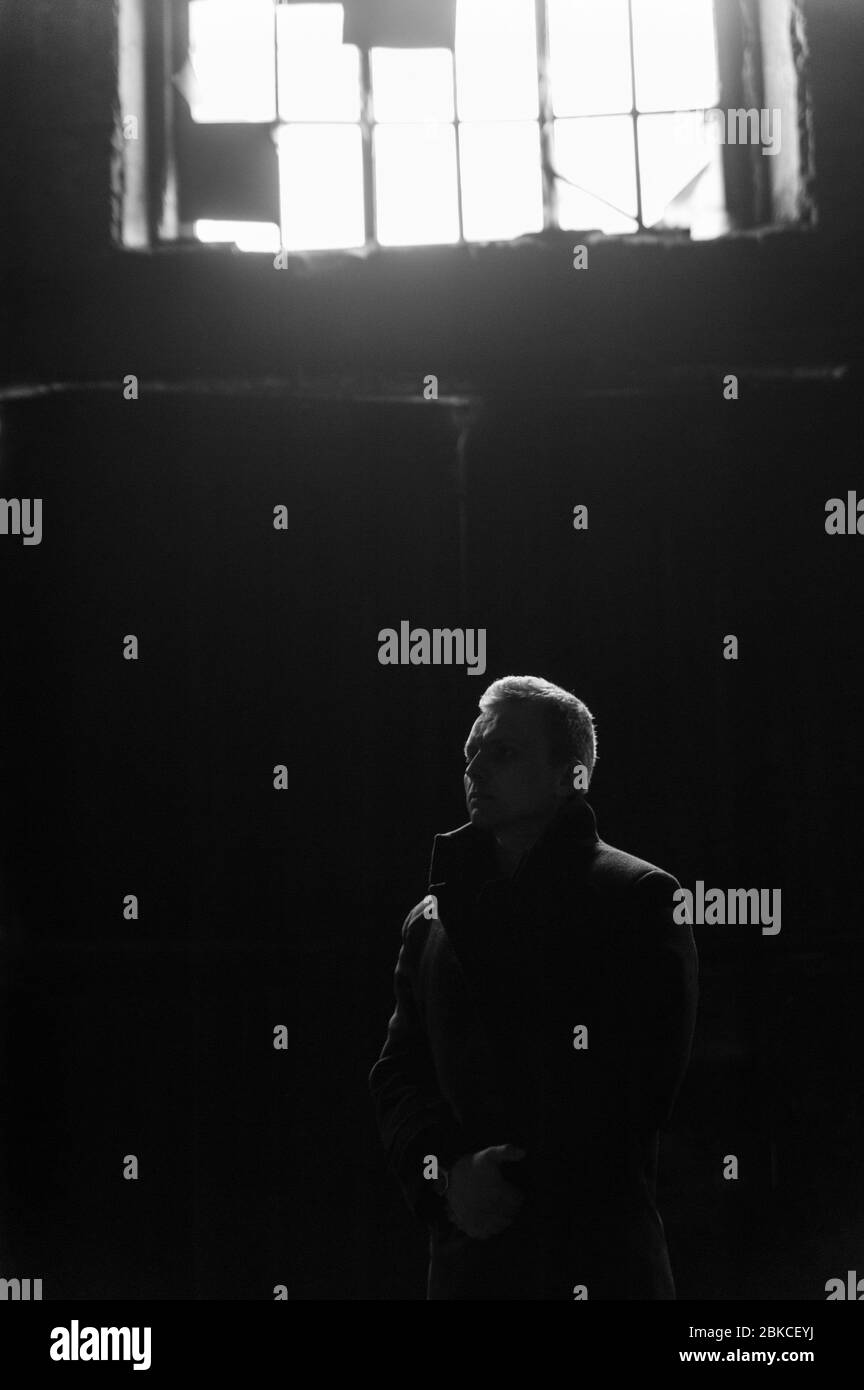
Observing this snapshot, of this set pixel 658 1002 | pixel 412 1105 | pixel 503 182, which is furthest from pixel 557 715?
pixel 503 182

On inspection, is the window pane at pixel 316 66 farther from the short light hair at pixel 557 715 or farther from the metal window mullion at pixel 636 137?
the short light hair at pixel 557 715

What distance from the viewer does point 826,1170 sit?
8.03 feet

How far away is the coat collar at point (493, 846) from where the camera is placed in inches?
71.8

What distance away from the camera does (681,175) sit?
2.57 m

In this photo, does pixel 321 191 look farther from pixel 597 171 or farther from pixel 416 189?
pixel 597 171

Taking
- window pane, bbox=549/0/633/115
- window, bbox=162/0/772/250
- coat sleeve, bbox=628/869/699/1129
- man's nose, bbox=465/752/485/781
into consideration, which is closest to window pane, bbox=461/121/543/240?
window, bbox=162/0/772/250

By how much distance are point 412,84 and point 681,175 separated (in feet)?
2.06

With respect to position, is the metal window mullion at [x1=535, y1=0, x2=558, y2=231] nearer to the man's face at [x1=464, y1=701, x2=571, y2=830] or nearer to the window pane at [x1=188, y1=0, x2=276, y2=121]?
the window pane at [x1=188, y1=0, x2=276, y2=121]

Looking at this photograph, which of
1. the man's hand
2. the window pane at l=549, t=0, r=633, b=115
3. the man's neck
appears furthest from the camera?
the window pane at l=549, t=0, r=633, b=115

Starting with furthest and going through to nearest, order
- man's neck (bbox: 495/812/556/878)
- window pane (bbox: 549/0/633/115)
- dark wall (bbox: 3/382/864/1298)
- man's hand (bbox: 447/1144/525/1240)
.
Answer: window pane (bbox: 549/0/633/115)
dark wall (bbox: 3/382/864/1298)
man's neck (bbox: 495/812/556/878)
man's hand (bbox: 447/1144/525/1240)

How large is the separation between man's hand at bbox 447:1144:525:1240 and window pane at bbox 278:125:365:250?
1892 mm

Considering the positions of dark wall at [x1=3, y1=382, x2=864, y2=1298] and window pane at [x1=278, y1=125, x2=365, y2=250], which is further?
window pane at [x1=278, y1=125, x2=365, y2=250]

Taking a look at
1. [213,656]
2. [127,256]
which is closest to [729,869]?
[213,656]

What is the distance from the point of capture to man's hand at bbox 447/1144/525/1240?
173 cm
